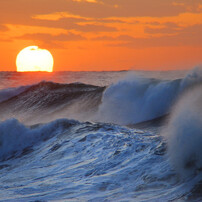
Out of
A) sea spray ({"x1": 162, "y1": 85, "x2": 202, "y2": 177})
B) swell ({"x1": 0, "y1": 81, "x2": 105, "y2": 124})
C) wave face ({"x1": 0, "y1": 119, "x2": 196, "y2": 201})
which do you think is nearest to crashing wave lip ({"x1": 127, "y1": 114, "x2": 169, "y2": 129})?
wave face ({"x1": 0, "y1": 119, "x2": 196, "y2": 201})

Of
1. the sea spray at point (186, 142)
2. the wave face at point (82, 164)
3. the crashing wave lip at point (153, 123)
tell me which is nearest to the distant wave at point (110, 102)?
the crashing wave lip at point (153, 123)

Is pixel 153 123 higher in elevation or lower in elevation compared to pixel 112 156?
higher

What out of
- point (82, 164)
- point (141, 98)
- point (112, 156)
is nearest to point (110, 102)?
point (141, 98)

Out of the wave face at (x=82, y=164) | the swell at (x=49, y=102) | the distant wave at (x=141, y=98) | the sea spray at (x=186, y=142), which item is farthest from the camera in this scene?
the swell at (x=49, y=102)

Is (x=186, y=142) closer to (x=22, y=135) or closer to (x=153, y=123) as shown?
(x=22, y=135)

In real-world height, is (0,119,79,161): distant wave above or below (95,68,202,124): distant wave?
below

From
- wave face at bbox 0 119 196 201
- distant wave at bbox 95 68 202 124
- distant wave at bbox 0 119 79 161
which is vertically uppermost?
distant wave at bbox 95 68 202 124

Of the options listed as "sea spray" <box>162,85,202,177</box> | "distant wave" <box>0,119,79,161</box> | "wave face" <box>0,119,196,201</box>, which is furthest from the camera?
"distant wave" <box>0,119,79,161</box>

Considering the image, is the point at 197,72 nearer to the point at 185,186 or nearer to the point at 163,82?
the point at 163,82

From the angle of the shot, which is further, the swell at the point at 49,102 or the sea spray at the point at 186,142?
the swell at the point at 49,102

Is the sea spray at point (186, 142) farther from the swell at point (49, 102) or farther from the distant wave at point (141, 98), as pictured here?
the swell at point (49, 102)

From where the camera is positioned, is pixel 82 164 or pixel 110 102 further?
pixel 110 102

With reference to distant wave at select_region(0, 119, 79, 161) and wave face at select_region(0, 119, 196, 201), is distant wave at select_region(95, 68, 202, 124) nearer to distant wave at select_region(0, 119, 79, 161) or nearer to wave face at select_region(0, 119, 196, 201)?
distant wave at select_region(0, 119, 79, 161)

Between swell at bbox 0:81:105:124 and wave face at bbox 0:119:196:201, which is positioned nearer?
wave face at bbox 0:119:196:201
